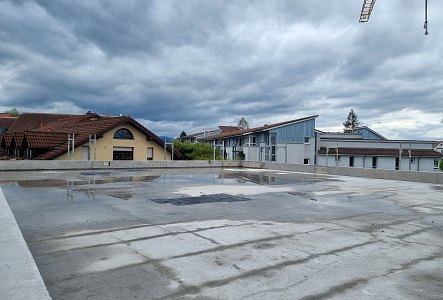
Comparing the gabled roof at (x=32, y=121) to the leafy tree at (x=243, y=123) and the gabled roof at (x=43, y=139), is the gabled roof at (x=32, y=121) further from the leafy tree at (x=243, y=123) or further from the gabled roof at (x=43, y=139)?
the leafy tree at (x=243, y=123)

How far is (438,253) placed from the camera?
6363mm

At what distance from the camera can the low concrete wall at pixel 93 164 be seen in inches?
1097

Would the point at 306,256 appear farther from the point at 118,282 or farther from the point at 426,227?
the point at 426,227

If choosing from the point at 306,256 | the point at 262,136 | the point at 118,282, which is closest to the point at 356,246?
the point at 306,256

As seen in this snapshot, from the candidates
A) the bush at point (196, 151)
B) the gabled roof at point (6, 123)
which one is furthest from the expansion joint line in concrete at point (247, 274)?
the gabled roof at point (6, 123)

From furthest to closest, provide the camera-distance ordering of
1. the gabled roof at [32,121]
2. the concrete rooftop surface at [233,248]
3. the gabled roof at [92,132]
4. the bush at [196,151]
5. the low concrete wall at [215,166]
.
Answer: the gabled roof at [32,121], the bush at [196,151], the gabled roof at [92,132], the low concrete wall at [215,166], the concrete rooftop surface at [233,248]

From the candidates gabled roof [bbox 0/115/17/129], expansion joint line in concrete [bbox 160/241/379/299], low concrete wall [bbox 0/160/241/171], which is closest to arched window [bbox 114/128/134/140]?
low concrete wall [bbox 0/160/241/171]

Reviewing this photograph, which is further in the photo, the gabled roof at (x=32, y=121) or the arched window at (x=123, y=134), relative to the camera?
the gabled roof at (x=32, y=121)

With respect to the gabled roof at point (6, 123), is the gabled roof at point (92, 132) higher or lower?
lower

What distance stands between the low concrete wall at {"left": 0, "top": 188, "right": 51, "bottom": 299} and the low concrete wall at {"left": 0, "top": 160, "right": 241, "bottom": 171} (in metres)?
24.7

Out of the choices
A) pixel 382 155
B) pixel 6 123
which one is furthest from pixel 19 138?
pixel 382 155

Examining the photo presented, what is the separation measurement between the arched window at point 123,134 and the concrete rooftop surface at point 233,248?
30.3 m

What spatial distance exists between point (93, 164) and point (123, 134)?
39.0ft

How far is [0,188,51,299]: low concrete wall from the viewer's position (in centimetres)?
375
